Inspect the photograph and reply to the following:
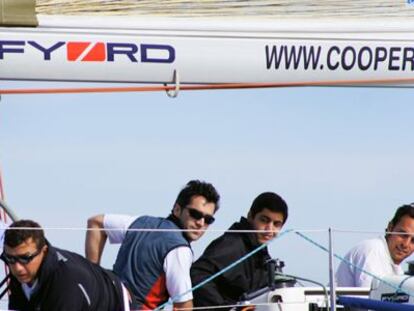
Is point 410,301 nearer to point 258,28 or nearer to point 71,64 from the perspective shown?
point 258,28

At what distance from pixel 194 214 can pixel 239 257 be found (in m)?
0.27

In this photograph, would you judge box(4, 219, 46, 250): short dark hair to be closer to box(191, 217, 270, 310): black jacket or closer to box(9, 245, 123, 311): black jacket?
box(9, 245, 123, 311): black jacket

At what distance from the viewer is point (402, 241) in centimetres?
566

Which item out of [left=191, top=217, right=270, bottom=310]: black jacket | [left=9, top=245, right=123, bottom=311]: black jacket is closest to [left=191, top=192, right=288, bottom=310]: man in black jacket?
[left=191, top=217, right=270, bottom=310]: black jacket

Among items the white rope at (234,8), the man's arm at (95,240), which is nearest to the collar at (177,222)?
the man's arm at (95,240)

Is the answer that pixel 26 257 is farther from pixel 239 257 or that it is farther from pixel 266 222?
pixel 266 222

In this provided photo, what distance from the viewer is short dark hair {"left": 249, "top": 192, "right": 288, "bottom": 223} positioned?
5.38 meters

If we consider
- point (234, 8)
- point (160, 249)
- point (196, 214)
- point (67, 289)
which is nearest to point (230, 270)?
point (196, 214)

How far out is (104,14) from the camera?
475 cm

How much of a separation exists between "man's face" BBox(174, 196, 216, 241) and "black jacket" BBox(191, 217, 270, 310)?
12cm

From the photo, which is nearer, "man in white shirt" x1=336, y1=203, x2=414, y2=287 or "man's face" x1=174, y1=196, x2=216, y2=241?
"man's face" x1=174, y1=196, x2=216, y2=241

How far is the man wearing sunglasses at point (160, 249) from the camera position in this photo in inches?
197

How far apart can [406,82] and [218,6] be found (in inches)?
34.0

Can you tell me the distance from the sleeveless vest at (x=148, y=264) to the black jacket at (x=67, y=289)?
1.39ft
